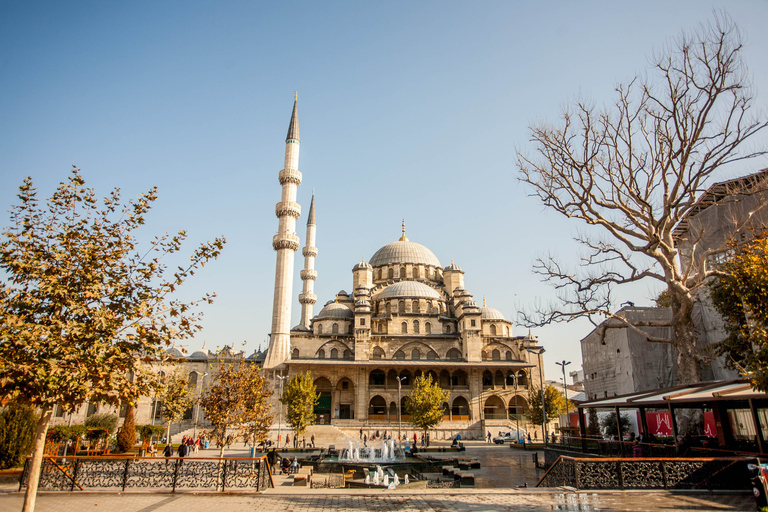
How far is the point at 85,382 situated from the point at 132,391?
2.14 feet

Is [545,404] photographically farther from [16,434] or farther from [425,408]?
[16,434]

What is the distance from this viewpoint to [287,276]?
3881 cm

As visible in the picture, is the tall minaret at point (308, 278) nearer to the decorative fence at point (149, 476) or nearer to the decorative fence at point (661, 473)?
the decorative fence at point (149, 476)

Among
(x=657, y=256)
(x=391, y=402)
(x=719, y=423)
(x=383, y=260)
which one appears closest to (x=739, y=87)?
(x=657, y=256)

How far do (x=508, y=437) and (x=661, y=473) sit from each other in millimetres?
25514

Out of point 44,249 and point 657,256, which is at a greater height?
point 657,256

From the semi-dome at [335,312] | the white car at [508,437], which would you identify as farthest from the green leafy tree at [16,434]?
the semi-dome at [335,312]

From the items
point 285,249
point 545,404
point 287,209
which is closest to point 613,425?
point 545,404

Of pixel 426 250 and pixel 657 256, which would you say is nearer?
pixel 657 256

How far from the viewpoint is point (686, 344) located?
1590 centimetres

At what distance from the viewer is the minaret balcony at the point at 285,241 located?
129 ft

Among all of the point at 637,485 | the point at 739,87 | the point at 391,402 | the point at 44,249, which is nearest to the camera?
the point at 44,249

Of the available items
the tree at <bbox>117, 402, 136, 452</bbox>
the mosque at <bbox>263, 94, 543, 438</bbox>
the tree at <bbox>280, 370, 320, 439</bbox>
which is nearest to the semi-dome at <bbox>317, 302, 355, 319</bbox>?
the mosque at <bbox>263, 94, 543, 438</bbox>

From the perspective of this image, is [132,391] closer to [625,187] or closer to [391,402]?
[625,187]
